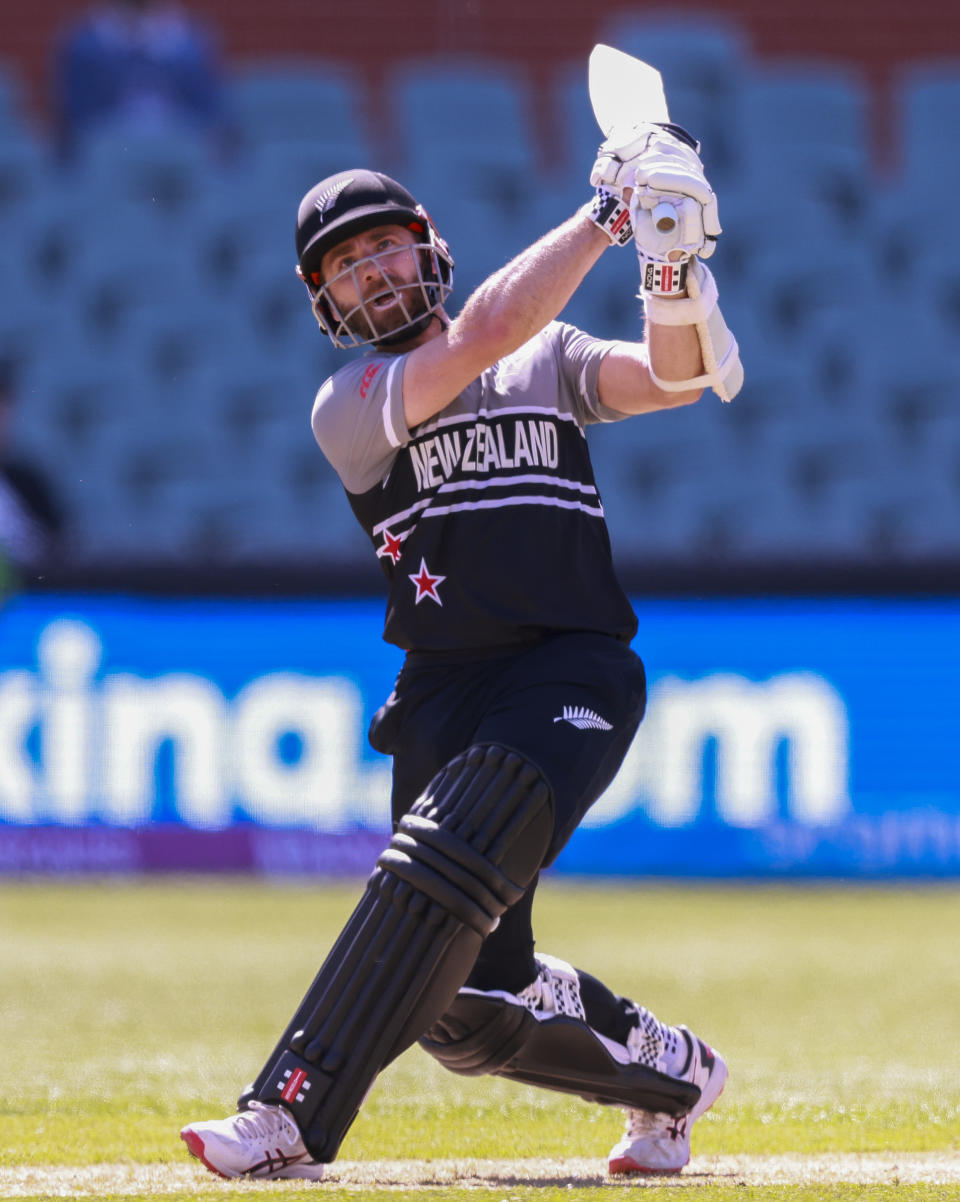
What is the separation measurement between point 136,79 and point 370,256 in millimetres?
8686

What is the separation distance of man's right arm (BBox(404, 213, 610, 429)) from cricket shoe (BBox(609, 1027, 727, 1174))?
1.39 m

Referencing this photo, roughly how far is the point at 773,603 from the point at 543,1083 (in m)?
5.66

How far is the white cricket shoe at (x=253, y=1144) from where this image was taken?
316 cm

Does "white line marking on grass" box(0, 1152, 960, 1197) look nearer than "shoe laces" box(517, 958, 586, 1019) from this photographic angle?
Yes

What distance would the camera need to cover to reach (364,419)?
3.61 m

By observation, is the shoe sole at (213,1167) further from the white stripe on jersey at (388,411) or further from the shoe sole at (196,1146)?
the white stripe on jersey at (388,411)

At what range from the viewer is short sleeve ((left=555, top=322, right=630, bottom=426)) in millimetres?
3771

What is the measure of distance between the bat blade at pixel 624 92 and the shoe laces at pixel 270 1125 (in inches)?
75.4

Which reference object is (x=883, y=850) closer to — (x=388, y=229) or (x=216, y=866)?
(x=216, y=866)

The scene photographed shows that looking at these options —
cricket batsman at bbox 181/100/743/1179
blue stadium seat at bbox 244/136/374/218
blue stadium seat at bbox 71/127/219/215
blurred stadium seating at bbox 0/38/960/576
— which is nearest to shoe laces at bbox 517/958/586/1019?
cricket batsman at bbox 181/100/743/1179

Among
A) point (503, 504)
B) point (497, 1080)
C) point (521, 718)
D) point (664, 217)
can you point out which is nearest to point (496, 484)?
point (503, 504)

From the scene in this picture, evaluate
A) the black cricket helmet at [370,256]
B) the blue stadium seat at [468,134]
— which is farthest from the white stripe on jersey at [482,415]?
the blue stadium seat at [468,134]

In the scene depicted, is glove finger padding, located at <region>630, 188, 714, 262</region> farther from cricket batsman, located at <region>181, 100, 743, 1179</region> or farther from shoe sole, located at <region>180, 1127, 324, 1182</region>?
shoe sole, located at <region>180, 1127, 324, 1182</region>

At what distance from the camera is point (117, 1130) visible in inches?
Result: 161
